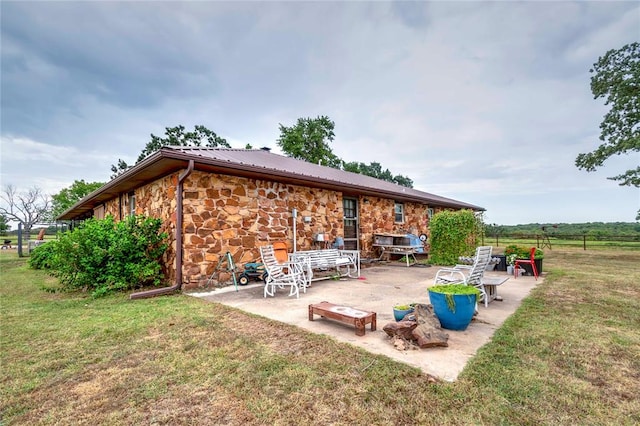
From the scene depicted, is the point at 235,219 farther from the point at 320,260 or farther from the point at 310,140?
the point at 310,140

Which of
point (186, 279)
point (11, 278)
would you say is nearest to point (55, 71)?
point (11, 278)

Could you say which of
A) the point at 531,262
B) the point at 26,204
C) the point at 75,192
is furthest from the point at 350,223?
the point at 26,204

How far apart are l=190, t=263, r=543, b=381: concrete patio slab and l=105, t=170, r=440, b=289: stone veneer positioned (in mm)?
830

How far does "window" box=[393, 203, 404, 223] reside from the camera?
467 inches

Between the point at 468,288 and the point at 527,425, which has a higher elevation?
the point at 468,288

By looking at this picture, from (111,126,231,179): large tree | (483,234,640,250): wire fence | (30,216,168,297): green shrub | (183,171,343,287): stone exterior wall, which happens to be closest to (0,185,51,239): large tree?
(111,126,231,179): large tree

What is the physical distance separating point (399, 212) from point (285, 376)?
1041 centimetres

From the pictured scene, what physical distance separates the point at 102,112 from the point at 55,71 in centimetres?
259

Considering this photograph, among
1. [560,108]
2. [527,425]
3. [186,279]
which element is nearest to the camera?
[527,425]

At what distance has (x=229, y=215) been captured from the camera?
21.3 ft

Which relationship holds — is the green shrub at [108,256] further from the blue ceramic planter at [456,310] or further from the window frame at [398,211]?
the window frame at [398,211]

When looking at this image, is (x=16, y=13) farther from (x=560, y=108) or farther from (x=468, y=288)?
(x=560, y=108)

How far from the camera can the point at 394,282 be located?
6516 mm

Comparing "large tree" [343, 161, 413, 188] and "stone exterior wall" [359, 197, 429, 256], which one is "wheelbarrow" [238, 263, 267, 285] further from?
"large tree" [343, 161, 413, 188]
